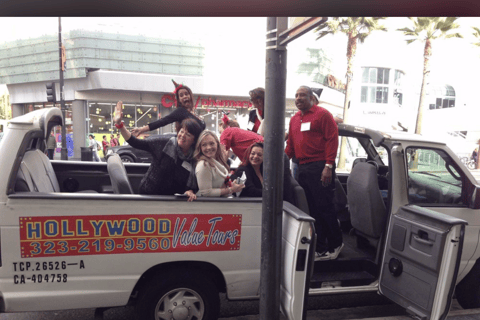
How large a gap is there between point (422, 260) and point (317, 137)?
64.7 inches

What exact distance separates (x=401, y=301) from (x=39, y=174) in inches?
138

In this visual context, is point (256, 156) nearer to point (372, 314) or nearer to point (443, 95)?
point (372, 314)

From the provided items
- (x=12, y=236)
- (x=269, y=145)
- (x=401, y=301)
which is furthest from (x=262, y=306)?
(x=12, y=236)

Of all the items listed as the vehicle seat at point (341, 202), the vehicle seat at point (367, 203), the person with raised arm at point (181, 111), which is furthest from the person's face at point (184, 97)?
the vehicle seat at point (341, 202)

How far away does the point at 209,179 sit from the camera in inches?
137

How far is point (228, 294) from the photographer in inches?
132

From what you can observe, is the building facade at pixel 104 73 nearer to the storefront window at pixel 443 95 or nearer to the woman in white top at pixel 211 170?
the woman in white top at pixel 211 170

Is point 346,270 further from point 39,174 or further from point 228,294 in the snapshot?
point 39,174

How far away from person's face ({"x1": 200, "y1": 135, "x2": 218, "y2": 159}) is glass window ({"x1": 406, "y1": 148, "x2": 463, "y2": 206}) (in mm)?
1992

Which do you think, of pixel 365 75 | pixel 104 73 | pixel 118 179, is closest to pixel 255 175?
pixel 118 179

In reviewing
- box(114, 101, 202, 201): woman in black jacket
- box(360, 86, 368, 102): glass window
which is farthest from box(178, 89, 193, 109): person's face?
box(360, 86, 368, 102): glass window

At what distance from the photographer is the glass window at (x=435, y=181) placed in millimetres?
4051

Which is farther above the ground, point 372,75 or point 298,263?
point 372,75

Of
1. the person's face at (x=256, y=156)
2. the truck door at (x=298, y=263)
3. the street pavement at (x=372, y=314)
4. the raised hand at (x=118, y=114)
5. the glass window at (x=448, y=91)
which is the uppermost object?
the glass window at (x=448, y=91)
